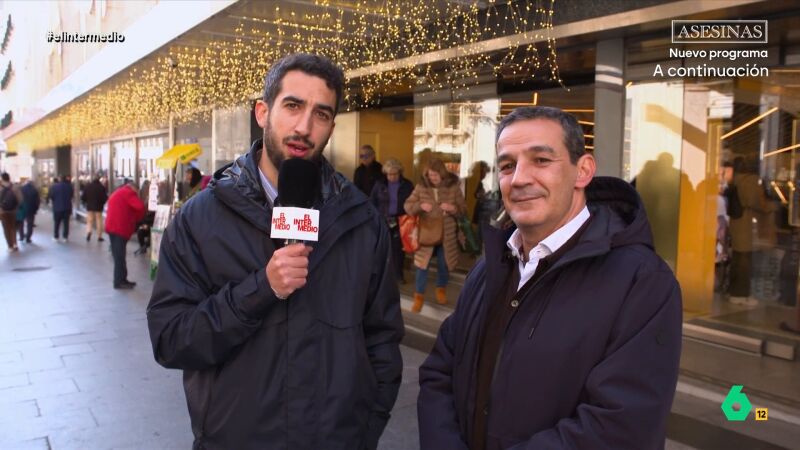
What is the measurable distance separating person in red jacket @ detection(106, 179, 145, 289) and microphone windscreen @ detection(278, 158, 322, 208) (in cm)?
1008

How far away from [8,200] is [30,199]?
3.01 m

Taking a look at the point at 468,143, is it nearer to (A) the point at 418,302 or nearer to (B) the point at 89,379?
(A) the point at 418,302

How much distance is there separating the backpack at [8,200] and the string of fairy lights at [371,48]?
4778 mm

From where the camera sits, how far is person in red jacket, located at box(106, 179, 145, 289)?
35.8 feet

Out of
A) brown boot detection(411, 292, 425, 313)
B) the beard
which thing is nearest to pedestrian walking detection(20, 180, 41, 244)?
brown boot detection(411, 292, 425, 313)

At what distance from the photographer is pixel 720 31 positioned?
6176 mm

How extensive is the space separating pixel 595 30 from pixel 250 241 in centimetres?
563

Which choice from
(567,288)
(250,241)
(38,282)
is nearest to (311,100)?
(250,241)

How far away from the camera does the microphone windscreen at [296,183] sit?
6.02ft

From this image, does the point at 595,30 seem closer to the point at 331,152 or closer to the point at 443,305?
the point at 443,305

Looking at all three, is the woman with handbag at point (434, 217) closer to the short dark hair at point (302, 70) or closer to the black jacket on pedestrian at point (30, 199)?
the short dark hair at point (302, 70)

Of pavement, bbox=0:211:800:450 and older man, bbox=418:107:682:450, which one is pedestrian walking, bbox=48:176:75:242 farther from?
older man, bbox=418:107:682:450

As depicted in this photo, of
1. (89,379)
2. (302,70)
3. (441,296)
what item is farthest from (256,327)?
(441,296)

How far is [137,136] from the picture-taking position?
2292cm
